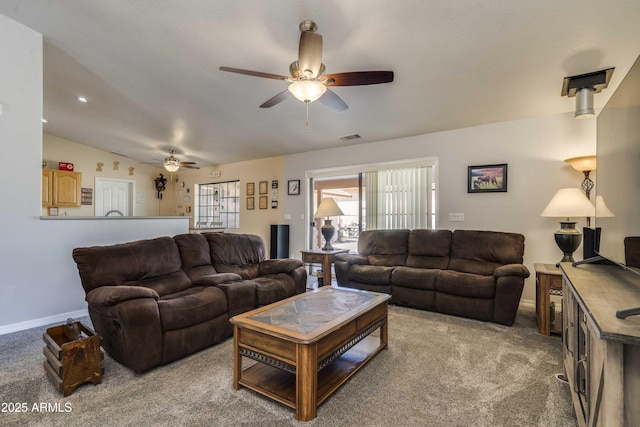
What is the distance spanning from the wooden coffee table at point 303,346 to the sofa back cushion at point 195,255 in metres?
1.32

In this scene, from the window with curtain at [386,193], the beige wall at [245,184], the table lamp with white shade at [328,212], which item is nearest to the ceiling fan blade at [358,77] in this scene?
the table lamp with white shade at [328,212]

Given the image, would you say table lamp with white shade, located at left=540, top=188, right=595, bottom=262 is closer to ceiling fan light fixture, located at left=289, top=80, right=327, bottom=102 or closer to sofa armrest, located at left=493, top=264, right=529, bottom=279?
sofa armrest, located at left=493, top=264, right=529, bottom=279

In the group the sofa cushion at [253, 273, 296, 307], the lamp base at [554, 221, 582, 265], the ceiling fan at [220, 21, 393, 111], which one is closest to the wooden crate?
the sofa cushion at [253, 273, 296, 307]

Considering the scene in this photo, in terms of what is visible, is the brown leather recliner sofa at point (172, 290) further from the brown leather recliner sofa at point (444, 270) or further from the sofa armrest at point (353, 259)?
the brown leather recliner sofa at point (444, 270)

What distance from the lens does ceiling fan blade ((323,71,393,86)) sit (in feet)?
7.45

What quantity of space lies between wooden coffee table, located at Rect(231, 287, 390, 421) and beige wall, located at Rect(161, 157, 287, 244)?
4.32 m

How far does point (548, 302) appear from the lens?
282 centimetres

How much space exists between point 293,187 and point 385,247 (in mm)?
2569

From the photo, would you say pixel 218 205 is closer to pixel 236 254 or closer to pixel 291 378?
pixel 236 254

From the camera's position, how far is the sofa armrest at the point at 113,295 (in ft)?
6.77

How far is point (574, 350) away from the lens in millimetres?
1647

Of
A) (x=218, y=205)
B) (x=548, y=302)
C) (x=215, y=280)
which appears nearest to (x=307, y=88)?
(x=215, y=280)

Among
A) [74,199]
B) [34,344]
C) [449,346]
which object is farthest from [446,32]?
[74,199]

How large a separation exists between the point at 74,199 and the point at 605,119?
8.48 m
